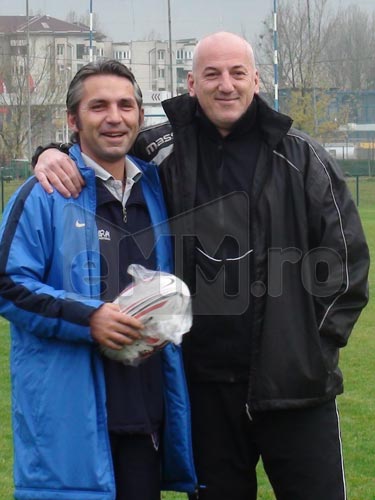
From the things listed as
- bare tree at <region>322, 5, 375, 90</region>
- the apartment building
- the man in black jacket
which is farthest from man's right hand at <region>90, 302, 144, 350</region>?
bare tree at <region>322, 5, 375, 90</region>

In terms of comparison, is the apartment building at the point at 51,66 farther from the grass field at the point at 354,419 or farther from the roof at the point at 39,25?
the grass field at the point at 354,419

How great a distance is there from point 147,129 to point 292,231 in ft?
2.67

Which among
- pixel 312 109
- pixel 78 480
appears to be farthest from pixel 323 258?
pixel 312 109

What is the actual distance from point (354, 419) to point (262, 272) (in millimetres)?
3659

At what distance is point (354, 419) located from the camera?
7285 millimetres

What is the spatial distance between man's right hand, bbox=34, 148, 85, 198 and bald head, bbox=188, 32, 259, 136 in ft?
2.13

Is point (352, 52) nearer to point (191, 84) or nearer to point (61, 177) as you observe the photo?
point (191, 84)

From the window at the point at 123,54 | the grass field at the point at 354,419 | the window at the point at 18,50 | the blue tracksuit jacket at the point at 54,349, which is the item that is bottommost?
the grass field at the point at 354,419

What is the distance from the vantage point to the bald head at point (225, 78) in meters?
3.99

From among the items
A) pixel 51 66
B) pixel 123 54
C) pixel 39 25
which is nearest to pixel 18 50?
pixel 51 66

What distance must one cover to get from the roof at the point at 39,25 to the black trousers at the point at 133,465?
60.4 metres

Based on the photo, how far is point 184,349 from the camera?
4008mm

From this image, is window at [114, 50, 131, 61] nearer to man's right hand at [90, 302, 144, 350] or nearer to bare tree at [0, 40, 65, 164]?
bare tree at [0, 40, 65, 164]

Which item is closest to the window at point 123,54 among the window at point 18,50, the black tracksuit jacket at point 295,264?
the window at point 18,50
